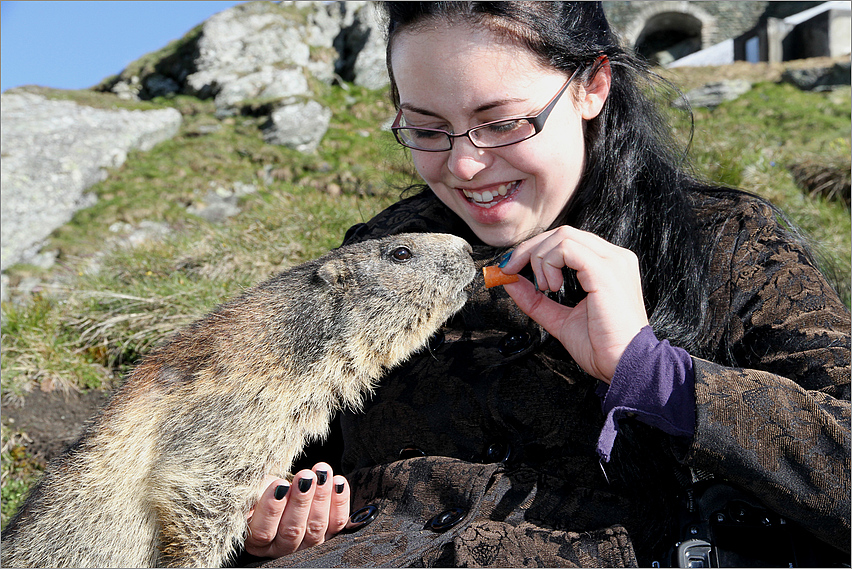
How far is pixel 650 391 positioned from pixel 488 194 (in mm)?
1088

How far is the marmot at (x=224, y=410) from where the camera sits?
7.85 feet

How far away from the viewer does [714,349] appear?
86.9 inches

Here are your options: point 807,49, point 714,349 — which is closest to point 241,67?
point 714,349

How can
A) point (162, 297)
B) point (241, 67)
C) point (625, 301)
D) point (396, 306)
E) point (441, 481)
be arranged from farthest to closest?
point (241, 67) < point (162, 297) < point (396, 306) < point (441, 481) < point (625, 301)

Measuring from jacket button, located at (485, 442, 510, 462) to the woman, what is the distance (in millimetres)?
21

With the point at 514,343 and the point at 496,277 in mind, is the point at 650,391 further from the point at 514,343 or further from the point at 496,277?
the point at 496,277

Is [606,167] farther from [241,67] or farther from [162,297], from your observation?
[241,67]

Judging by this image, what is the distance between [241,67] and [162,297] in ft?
41.9

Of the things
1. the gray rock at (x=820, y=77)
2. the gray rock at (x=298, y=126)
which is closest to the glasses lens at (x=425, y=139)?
the gray rock at (x=298, y=126)

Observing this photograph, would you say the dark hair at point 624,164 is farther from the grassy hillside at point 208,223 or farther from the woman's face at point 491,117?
the grassy hillside at point 208,223

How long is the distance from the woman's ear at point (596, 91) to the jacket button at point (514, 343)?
980mm

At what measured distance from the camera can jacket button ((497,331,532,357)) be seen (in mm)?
2338

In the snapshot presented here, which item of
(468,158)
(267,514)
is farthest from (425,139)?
(267,514)

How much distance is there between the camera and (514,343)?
236 centimetres
